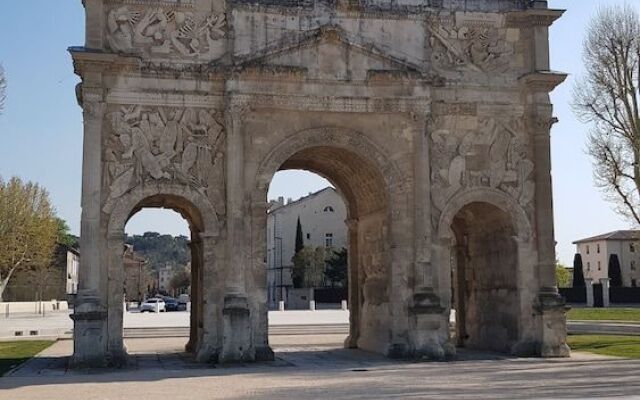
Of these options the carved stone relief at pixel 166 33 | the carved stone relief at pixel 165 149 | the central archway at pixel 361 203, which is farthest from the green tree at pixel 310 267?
the carved stone relief at pixel 166 33

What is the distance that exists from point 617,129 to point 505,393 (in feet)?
55.6

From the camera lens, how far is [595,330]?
29.0 meters

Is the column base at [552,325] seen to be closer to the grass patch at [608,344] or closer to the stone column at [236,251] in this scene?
the grass patch at [608,344]

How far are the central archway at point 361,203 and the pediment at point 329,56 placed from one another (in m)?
1.51

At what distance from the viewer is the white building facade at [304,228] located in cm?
7144

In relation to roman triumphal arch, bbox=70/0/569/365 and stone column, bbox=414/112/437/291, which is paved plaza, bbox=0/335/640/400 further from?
stone column, bbox=414/112/437/291

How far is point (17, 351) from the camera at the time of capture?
2322 centimetres

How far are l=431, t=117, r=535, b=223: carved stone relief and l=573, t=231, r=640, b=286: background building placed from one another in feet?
211

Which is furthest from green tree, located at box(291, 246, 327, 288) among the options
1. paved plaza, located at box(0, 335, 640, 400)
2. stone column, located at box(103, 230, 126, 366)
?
stone column, located at box(103, 230, 126, 366)

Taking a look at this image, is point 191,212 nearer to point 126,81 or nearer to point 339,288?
point 126,81

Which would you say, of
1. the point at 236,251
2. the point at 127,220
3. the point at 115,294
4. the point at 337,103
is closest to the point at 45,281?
the point at 127,220

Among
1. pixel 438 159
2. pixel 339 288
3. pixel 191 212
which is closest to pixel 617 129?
pixel 438 159

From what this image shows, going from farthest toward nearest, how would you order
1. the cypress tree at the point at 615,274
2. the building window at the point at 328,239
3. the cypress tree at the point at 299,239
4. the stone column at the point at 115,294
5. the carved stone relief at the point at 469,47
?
the building window at the point at 328,239
the cypress tree at the point at 299,239
the cypress tree at the point at 615,274
the carved stone relief at the point at 469,47
the stone column at the point at 115,294

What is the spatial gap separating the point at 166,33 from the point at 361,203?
727cm
